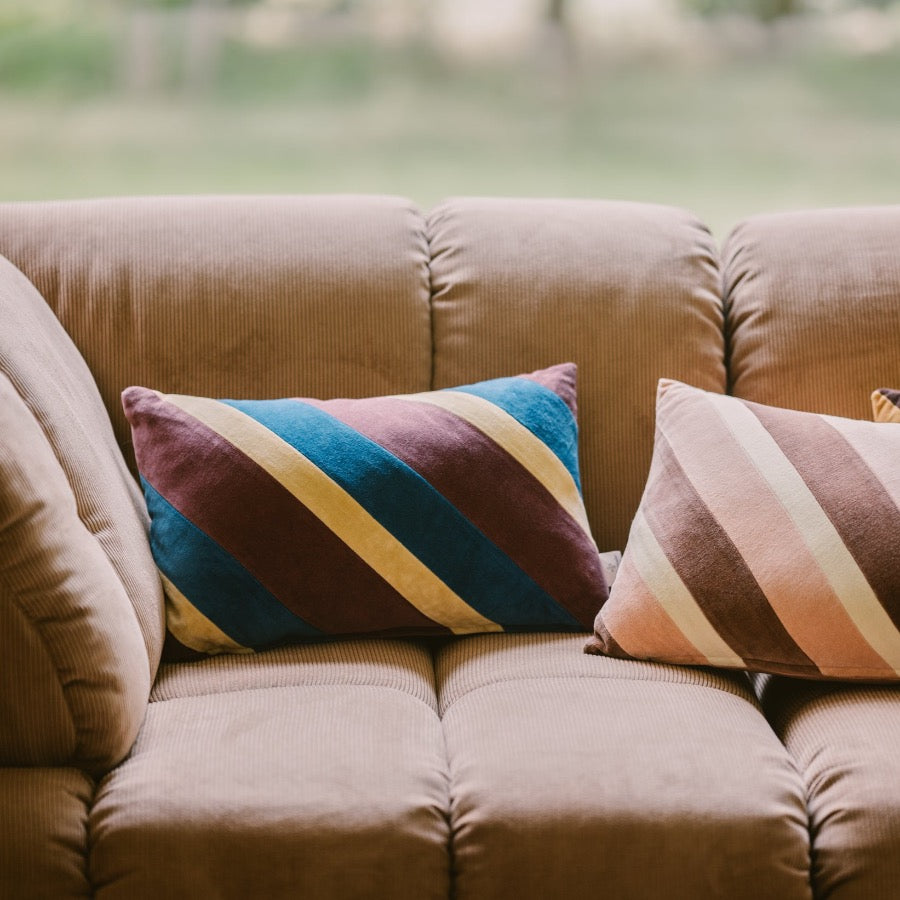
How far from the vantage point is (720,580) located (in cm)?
139

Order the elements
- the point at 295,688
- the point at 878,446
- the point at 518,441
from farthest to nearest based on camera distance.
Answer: the point at 518,441
the point at 878,446
the point at 295,688

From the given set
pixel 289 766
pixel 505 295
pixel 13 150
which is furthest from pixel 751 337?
pixel 13 150

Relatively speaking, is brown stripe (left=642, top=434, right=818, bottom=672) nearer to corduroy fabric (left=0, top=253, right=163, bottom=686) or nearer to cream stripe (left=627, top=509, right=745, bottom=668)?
cream stripe (left=627, top=509, right=745, bottom=668)

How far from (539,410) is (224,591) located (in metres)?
0.52

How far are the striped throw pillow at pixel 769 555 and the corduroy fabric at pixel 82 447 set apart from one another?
59 centimetres

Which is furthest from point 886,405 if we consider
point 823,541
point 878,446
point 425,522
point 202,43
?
point 202,43

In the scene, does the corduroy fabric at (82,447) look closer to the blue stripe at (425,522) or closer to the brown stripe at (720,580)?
the blue stripe at (425,522)

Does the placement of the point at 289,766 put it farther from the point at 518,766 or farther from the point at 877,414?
the point at 877,414

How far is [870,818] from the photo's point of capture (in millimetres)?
1126

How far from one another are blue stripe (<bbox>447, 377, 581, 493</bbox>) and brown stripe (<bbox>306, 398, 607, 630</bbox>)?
67mm

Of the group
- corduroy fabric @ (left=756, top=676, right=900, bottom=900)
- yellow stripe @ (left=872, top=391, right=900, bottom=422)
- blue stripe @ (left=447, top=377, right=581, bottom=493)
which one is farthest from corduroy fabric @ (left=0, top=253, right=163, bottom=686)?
yellow stripe @ (left=872, top=391, right=900, bottom=422)

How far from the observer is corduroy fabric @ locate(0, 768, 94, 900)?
1.08m

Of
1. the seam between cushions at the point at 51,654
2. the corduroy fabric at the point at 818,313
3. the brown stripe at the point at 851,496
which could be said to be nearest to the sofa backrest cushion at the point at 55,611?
the seam between cushions at the point at 51,654

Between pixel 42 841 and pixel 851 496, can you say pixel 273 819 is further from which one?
pixel 851 496
